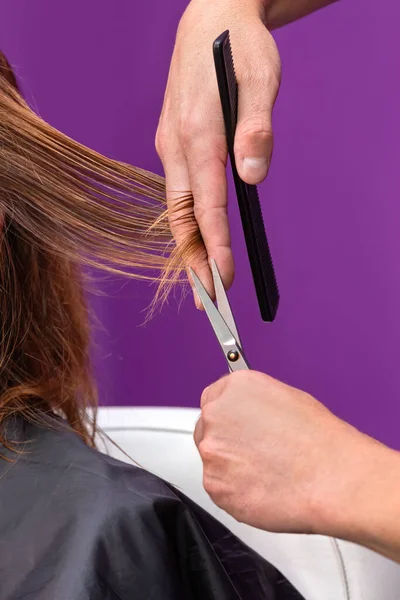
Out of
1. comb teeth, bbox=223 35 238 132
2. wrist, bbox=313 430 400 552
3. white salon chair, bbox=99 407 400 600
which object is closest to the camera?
wrist, bbox=313 430 400 552

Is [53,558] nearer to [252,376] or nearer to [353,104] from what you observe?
[252,376]

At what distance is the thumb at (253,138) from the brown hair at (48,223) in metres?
0.12

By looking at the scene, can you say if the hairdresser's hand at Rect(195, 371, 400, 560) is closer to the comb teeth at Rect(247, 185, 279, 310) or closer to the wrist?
the wrist

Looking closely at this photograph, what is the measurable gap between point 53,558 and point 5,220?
1.23 feet

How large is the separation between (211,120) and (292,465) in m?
0.39

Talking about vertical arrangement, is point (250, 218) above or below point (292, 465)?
above

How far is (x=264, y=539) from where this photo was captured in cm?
109

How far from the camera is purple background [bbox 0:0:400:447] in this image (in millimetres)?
1841

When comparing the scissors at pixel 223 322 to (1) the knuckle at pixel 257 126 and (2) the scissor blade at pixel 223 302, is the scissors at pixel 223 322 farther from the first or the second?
(1) the knuckle at pixel 257 126

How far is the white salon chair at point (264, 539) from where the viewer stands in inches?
40.2

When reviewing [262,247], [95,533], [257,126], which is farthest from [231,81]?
[95,533]

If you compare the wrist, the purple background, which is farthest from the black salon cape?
the purple background

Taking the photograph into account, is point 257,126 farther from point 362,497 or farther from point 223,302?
point 362,497

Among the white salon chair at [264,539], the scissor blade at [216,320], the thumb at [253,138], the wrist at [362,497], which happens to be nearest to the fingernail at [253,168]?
the thumb at [253,138]
